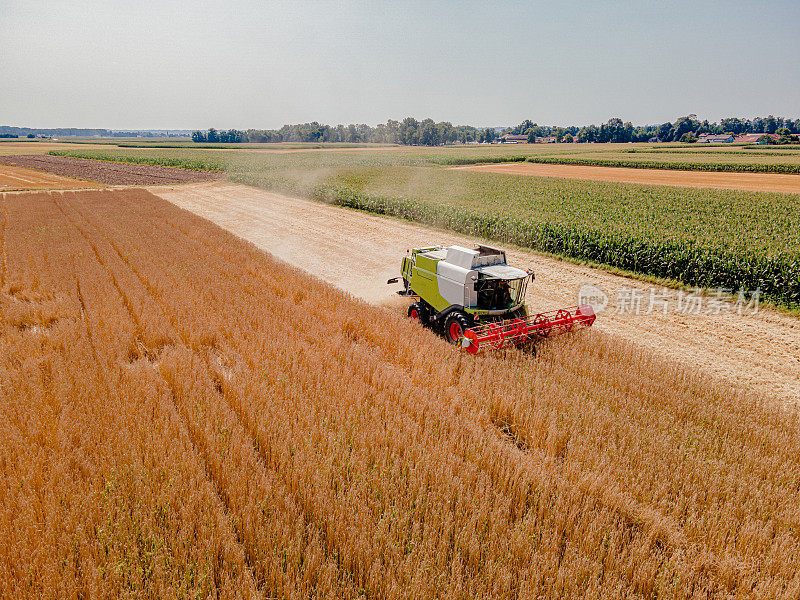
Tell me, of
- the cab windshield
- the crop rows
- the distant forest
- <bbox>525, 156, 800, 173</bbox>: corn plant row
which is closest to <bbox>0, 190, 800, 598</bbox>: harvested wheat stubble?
the cab windshield

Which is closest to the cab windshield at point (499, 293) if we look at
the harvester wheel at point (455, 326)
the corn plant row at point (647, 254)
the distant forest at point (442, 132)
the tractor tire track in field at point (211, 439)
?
the harvester wheel at point (455, 326)

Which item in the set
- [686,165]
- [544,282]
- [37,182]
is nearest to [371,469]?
[544,282]

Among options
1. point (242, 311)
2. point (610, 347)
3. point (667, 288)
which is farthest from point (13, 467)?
point (667, 288)

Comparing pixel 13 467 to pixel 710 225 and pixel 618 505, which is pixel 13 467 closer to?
pixel 618 505

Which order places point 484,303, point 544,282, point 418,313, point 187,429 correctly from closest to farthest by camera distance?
point 187,429 < point 484,303 < point 418,313 < point 544,282

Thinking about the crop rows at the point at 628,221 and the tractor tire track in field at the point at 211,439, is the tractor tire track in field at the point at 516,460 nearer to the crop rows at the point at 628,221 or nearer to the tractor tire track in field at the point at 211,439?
the tractor tire track in field at the point at 211,439

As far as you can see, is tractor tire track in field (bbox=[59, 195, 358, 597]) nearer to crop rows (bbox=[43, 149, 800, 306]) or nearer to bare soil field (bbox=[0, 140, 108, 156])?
crop rows (bbox=[43, 149, 800, 306])

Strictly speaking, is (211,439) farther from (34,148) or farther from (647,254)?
(34,148)
